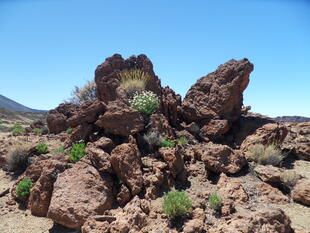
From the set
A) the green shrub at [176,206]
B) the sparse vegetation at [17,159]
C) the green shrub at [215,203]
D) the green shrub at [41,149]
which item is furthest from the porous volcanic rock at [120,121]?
the green shrub at [215,203]

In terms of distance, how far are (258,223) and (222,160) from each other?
2.79m

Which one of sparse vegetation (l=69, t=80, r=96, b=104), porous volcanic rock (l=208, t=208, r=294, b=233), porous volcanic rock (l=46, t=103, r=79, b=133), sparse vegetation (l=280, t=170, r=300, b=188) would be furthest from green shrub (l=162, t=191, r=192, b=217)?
sparse vegetation (l=69, t=80, r=96, b=104)

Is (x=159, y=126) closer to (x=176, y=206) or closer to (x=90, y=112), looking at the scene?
(x=90, y=112)

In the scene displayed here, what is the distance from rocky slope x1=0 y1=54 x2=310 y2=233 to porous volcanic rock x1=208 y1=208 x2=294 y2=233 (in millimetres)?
16

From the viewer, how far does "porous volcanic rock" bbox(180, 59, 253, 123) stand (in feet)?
33.2

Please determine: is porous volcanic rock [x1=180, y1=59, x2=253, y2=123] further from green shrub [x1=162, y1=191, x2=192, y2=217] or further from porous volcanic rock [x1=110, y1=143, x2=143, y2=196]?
green shrub [x1=162, y1=191, x2=192, y2=217]

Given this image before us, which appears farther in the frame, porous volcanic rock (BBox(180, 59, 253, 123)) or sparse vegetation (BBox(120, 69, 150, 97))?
porous volcanic rock (BBox(180, 59, 253, 123))

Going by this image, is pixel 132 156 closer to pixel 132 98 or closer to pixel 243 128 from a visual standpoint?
pixel 132 98

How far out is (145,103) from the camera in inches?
349

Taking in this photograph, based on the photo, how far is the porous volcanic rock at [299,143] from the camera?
9.25m

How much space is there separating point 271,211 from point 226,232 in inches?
37.4

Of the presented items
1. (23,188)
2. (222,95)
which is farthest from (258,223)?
(222,95)

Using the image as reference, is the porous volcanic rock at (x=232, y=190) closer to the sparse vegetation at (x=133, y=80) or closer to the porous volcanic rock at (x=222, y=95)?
the porous volcanic rock at (x=222, y=95)

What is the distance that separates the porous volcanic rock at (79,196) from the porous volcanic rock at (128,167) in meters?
0.35
